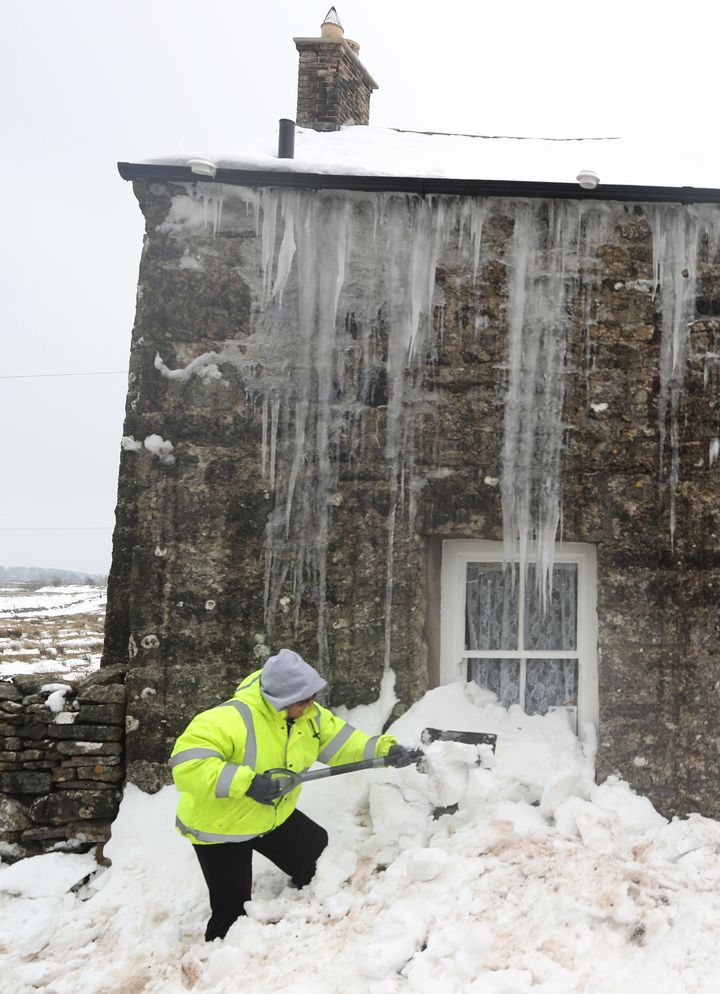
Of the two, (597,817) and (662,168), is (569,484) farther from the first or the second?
(662,168)

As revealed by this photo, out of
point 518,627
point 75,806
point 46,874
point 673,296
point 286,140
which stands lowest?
point 46,874

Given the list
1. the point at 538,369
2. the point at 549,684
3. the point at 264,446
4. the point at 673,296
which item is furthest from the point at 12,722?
the point at 673,296

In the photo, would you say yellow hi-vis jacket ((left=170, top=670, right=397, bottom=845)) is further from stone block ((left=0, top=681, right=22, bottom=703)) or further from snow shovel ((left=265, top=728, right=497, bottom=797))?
stone block ((left=0, top=681, right=22, bottom=703))

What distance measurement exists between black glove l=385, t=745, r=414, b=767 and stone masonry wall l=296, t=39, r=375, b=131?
19.6ft

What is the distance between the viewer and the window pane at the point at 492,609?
205 inches

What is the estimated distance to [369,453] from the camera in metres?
5.11

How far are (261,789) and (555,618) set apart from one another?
7.87ft

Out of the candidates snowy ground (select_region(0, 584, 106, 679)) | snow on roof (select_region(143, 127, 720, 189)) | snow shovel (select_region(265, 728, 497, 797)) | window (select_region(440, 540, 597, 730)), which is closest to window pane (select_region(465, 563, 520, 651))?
window (select_region(440, 540, 597, 730))

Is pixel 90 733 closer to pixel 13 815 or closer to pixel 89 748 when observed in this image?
pixel 89 748

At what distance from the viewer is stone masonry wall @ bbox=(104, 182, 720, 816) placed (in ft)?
16.2

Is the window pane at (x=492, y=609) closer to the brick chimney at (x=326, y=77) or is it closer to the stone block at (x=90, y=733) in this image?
the stone block at (x=90, y=733)

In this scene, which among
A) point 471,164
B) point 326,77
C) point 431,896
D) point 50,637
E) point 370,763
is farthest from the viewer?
point 50,637

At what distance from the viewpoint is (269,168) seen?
16.9 feet

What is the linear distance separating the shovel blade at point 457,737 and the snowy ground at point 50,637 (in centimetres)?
310
